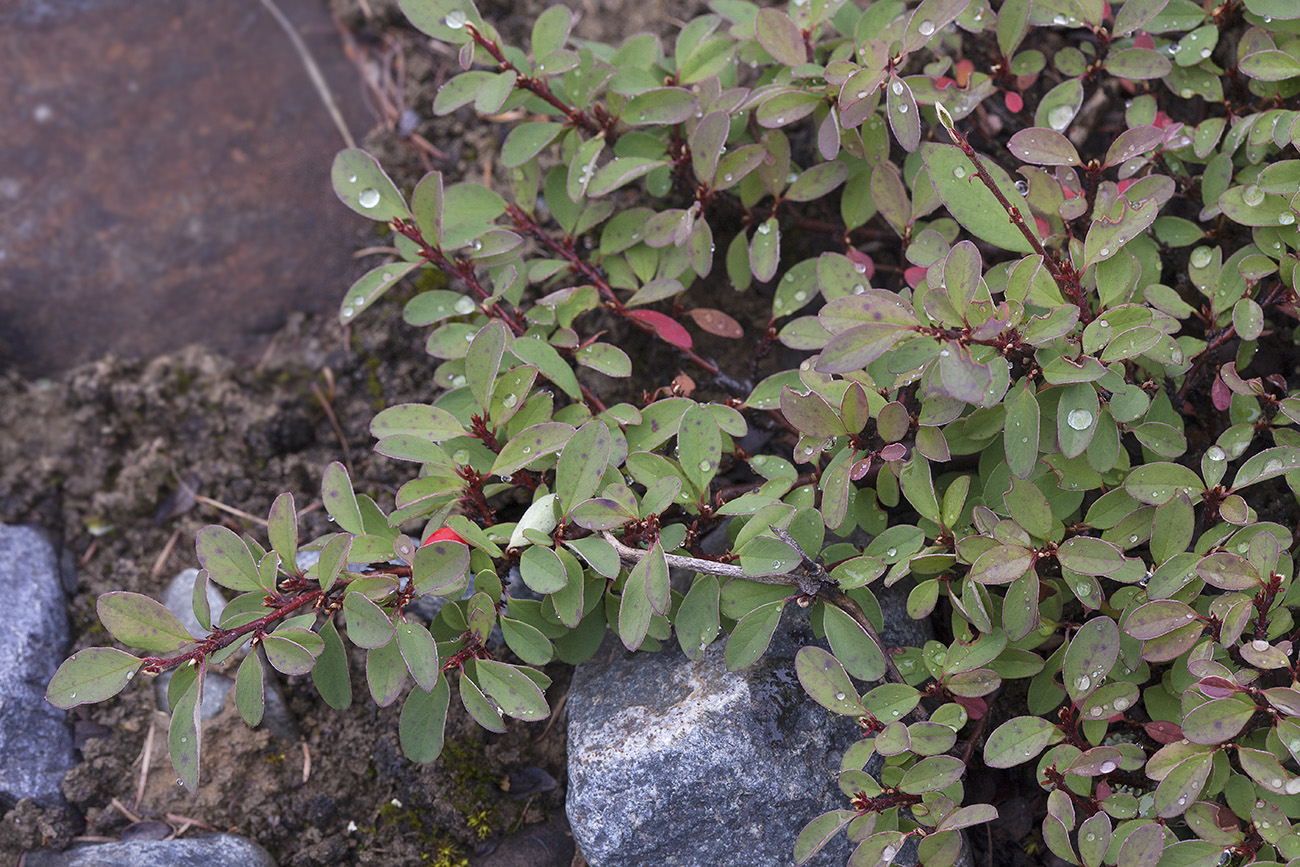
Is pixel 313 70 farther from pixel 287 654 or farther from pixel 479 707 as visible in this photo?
pixel 479 707

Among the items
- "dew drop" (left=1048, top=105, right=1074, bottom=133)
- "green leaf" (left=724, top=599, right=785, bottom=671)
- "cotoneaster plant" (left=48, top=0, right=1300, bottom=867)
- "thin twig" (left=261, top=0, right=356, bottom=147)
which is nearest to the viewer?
"cotoneaster plant" (left=48, top=0, right=1300, bottom=867)

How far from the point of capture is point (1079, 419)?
1829mm

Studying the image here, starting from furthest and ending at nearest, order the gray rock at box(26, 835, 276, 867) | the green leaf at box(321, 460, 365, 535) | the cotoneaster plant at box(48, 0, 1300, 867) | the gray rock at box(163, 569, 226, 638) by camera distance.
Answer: the gray rock at box(163, 569, 226, 638), the gray rock at box(26, 835, 276, 867), the green leaf at box(321, 460, 365, 535), the cotoneaster plant at box(48, 0, 1300, 867)

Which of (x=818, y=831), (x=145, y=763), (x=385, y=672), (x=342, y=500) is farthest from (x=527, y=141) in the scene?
(x=145, y=763)

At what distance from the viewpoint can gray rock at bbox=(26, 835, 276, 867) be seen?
217 cm

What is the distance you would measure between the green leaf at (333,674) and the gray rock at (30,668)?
980mm

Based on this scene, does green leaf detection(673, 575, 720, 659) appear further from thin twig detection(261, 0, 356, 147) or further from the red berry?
thin twig detection(261, 0, 356, 147)

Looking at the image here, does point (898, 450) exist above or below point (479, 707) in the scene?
above

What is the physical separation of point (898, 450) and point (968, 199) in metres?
0.58

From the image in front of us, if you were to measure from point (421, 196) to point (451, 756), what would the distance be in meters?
1.43

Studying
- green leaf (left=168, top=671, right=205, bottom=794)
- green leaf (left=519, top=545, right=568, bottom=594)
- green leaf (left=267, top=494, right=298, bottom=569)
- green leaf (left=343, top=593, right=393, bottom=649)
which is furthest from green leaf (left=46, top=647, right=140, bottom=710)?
green leaf (left=519, top=545, right=568, bottom=594)

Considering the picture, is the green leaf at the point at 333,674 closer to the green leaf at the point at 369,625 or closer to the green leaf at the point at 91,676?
the green leaf at the point at 369,625

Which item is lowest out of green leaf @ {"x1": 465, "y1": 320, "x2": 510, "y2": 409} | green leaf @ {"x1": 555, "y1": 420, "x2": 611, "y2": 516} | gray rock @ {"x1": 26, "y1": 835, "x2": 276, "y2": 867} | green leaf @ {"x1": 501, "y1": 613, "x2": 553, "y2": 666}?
gray rock @ {"x1": 26, "y1": 835, "x2": 276, "y2": 867}

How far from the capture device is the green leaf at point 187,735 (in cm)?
179
